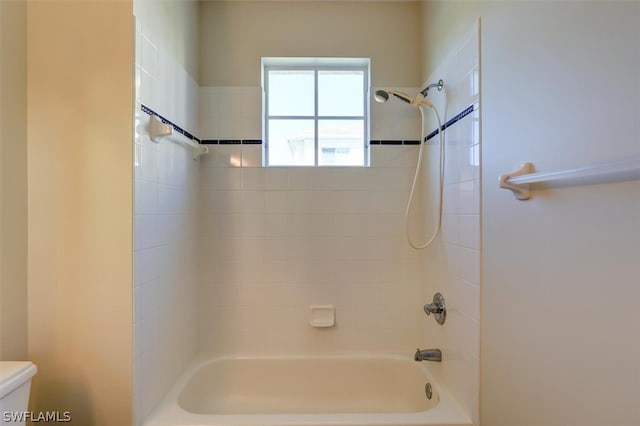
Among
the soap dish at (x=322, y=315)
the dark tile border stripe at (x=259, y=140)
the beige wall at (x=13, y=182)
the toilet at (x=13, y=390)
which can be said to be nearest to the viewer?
the toilet at (x=13, y=390)

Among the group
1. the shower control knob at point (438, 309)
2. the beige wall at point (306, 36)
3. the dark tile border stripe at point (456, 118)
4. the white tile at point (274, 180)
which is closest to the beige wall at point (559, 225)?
the dark tile border stripe at point (456, 118)

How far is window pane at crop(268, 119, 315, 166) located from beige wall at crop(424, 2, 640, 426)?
3.90ft

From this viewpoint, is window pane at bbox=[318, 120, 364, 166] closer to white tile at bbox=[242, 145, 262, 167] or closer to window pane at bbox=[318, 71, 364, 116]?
window pane at bbox=[318, 71, 364, 116]

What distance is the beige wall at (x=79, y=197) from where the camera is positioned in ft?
4.00

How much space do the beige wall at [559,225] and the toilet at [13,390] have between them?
1508 millimetres

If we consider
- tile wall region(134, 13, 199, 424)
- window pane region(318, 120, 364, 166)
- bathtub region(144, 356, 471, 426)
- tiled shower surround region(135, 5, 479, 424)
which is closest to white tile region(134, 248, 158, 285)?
tile wall region(134, 13, 199, 424)

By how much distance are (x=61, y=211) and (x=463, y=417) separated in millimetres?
1763

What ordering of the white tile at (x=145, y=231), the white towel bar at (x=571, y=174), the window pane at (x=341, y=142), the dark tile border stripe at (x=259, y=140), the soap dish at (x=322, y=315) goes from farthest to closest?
the window pane at (x=341, y=142), the soap dish at (x=322, y=315), the dark tile border stripe at (x=259, y=140), the white tile at (x=145, y=231), the white towel bar at (x=571, y=174)

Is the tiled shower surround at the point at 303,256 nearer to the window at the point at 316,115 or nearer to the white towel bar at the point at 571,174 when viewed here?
the window at the point at 316,115

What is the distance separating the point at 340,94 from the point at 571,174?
172 centimetres

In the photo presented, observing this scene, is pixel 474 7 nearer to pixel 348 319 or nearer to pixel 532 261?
pixel 532 261

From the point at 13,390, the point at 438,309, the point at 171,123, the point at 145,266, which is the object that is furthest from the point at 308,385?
the point at 171,123

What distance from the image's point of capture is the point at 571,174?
0.71 m

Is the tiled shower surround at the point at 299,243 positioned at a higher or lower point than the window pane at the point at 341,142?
lower
